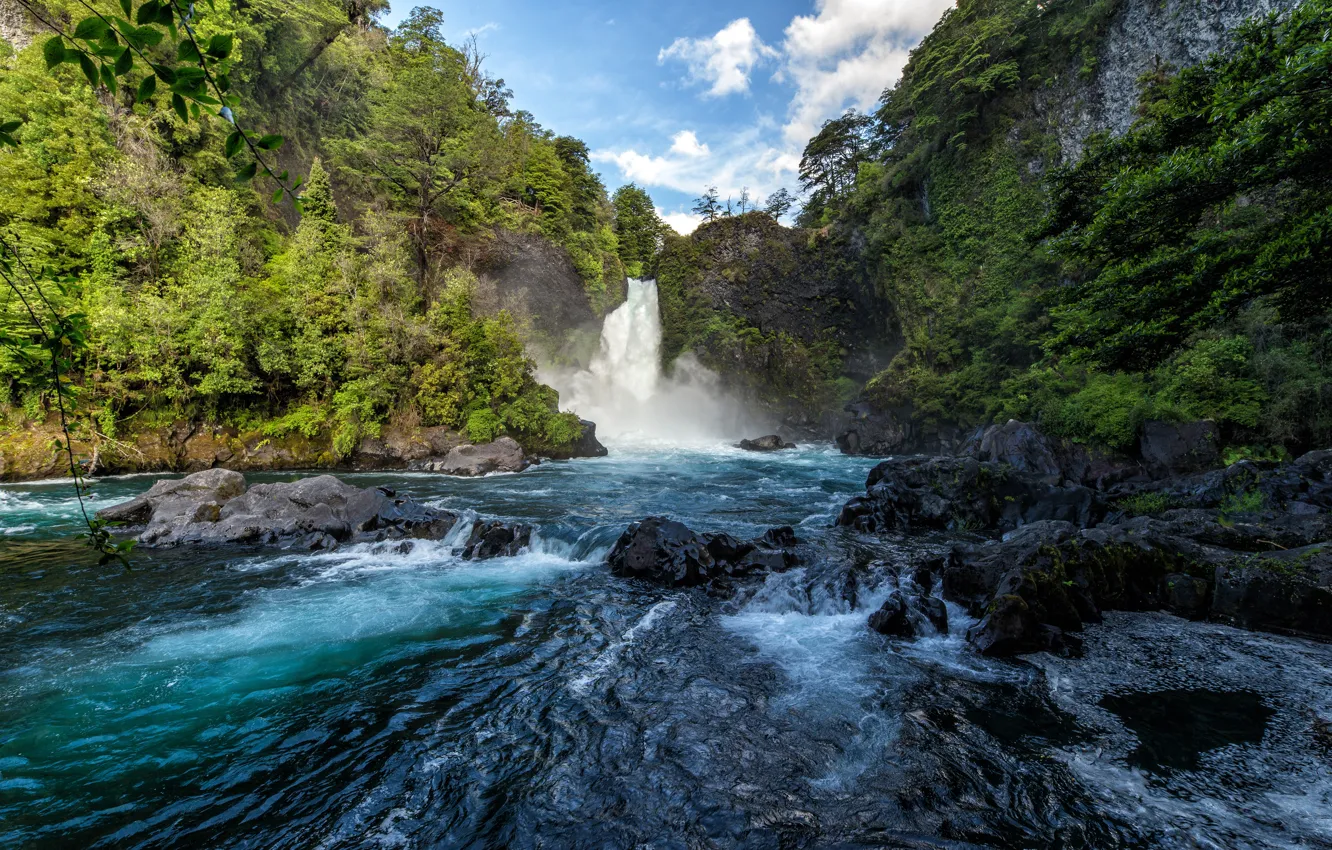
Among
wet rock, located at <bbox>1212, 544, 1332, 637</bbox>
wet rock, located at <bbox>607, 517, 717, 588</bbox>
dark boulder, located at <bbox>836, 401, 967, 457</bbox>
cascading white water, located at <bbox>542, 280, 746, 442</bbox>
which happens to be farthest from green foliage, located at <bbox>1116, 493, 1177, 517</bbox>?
cascading white water, located at <bbox>542, 280, 746, 442</bbox>

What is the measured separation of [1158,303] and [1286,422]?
7930 millimetres

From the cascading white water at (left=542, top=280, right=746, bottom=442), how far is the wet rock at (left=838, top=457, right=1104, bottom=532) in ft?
65.4

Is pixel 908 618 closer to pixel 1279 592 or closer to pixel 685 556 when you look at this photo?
pixel 685 556

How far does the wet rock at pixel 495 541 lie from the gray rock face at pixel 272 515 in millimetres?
908

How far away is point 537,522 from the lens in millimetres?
12195

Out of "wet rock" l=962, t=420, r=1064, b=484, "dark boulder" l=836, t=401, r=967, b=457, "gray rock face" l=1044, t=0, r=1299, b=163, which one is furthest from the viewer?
"dark boulder" l=836, t=401, r=967, b=457

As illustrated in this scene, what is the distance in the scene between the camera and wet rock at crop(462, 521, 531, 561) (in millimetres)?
10398

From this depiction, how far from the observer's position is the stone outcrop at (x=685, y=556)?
29.8 feet

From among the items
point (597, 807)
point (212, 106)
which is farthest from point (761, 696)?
point (212, 106)

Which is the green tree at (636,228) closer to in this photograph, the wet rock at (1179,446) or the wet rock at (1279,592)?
the wet rock at (1179,446)

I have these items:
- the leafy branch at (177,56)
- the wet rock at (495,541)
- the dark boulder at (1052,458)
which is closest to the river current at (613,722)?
the wet rock at (495,541)

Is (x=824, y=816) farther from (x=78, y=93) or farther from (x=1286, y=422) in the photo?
(x=78, y=93)

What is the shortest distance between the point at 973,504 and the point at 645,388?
82.3 ft

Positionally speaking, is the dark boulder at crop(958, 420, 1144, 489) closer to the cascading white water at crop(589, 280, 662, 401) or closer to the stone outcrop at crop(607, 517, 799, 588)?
the stone outcrop at crop(607, 517, 799, 588)
